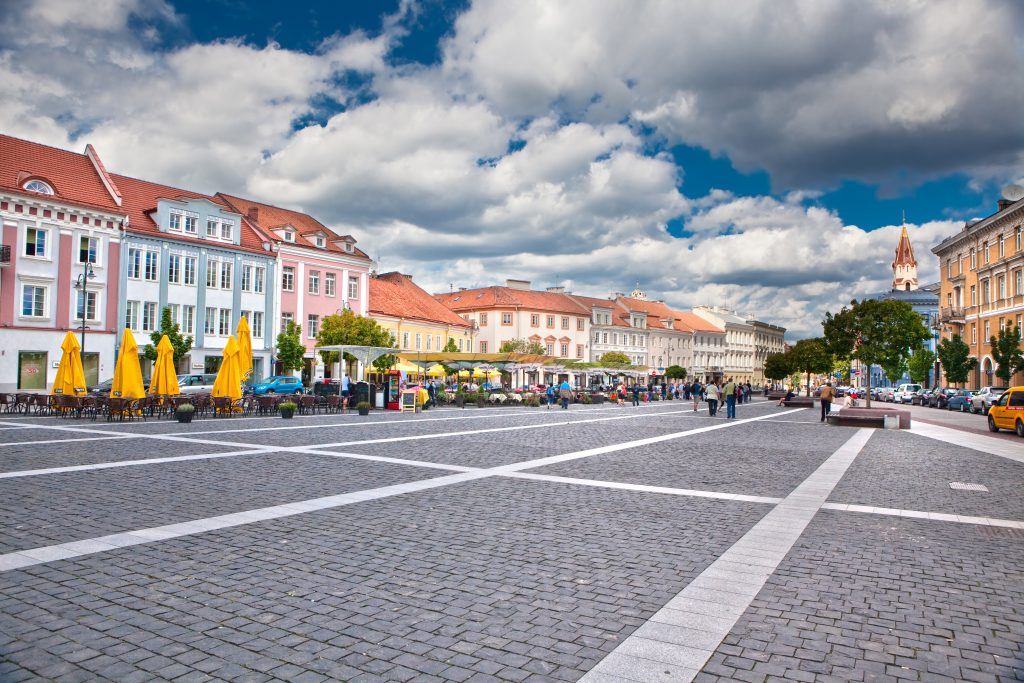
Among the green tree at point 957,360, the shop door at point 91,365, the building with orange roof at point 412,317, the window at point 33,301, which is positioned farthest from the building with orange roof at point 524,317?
the window at point 33,301

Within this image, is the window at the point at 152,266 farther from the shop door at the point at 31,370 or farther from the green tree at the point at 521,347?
the green tree at the point at 521,347

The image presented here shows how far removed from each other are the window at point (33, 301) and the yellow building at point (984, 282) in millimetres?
63120

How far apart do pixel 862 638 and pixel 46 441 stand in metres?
17.0

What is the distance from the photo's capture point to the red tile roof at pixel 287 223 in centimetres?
5275

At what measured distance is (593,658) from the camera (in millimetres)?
4344

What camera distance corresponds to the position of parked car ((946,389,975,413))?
145ft

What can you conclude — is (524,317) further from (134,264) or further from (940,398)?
(134,264)

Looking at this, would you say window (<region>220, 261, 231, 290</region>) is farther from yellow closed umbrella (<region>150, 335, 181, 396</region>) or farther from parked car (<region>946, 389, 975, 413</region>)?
parked car (<region>946, 389, 975, 413</region>)

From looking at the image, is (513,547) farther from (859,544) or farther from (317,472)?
(317,472)

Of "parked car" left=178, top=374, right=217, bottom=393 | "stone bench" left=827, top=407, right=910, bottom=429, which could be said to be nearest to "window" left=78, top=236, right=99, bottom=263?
"parked car" left=178, top=374, right=217, bottom=393

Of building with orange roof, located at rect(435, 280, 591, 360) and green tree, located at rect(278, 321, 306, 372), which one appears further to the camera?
building with orange roof, located at rect(435, 280, 591, 360)

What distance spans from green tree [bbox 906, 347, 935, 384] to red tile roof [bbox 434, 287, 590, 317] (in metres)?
37.5

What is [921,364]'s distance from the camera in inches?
3044

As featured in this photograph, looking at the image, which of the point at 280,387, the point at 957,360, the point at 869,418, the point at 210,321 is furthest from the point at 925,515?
the point at 957,360
